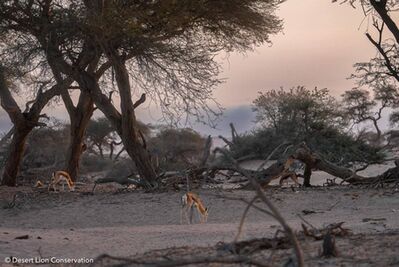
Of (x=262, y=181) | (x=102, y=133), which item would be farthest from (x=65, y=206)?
(x=102, y=133)

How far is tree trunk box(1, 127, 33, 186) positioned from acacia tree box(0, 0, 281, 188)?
256cm

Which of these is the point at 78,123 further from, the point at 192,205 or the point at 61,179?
the point at 192,205

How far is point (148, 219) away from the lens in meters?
9.04

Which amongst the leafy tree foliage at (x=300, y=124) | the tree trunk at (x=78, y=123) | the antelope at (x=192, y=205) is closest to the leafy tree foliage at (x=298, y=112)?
the leafy tree foliage at (x=300, y=124)

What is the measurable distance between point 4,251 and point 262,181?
20.4 feet

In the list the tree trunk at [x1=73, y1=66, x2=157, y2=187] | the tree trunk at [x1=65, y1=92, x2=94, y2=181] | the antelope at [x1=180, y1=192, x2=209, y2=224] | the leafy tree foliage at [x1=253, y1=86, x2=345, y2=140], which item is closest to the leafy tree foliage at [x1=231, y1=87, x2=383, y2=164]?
the leafy tree foliage at [x1=253, y1=86, x2=345, y2=140]

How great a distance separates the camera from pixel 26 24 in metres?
13.3

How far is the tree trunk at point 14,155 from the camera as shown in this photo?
15.3 m

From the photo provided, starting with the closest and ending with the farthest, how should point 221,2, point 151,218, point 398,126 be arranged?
point 151,218, point 221,2, point 398,126

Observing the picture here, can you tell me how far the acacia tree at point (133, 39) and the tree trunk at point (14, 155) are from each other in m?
2.56

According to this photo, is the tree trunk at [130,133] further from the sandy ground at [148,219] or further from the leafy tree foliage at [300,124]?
the leafy tree foliage at [300,124]

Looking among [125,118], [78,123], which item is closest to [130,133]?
[125,118]

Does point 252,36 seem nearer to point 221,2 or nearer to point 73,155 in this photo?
point 221,2

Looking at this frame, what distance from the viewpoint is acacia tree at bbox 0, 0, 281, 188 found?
11.6 metres
